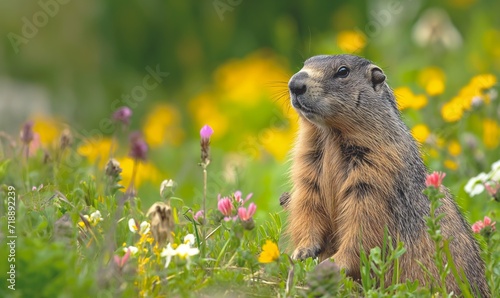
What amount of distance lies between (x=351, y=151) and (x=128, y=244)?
132 centimetres

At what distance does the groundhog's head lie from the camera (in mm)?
4535

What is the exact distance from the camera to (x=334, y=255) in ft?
14.0

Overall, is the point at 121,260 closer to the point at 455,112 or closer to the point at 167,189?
the point at 167,189

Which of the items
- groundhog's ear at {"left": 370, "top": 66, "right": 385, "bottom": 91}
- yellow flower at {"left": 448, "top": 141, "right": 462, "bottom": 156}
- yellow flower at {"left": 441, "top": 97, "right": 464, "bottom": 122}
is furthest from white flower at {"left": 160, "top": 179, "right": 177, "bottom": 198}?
yellow flower at {"left": 448, "top": 141, "right": 462, "bottom": 156}

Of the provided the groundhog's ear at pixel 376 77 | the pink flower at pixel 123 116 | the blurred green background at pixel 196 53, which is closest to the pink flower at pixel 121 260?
the pink flower at pixel 123 116

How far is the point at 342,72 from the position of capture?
15.6 ft

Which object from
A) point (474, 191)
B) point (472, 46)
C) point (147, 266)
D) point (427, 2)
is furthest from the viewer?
point (427, 2)

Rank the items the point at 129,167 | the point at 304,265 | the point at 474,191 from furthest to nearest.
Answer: the point at 129,167
the point at 474,191
the point at 304,265

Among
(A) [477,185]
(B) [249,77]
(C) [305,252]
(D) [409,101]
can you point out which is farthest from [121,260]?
(B) [249,77]

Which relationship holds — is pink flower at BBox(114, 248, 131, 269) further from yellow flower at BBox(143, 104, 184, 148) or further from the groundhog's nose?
yellow flower at BBox(143, 104, 184, 148)

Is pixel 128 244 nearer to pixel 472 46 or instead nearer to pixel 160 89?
pixel 472 46

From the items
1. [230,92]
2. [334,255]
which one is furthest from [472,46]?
[334,255]

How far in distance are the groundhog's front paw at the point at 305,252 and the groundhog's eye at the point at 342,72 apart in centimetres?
91

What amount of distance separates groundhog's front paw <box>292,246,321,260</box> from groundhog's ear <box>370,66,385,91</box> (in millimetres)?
946
